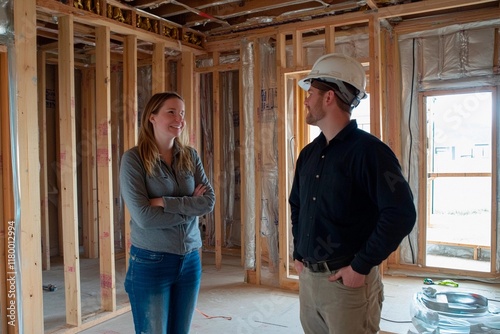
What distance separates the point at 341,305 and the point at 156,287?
812 millimetres

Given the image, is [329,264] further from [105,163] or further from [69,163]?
[105,163]

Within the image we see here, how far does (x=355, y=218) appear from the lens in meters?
1.60

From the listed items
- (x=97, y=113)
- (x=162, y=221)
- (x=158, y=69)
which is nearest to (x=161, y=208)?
(x=162, y=221)

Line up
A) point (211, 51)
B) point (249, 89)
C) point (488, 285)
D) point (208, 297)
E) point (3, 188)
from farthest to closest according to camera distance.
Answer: point (211, 51) < point (249, 89) < point (488, 285) < point (208, 297) < point (3, 188)

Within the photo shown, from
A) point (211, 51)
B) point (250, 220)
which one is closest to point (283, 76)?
point (211, 51)

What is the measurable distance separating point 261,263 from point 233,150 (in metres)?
1.88

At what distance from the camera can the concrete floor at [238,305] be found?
335 centimetres

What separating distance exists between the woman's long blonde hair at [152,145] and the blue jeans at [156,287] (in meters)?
0.41

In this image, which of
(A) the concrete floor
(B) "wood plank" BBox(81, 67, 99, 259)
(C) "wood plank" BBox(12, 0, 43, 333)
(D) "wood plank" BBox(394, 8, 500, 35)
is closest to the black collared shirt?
(A) the concrete floor

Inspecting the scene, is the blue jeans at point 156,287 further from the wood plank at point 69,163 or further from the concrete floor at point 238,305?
the wood plank at point 69,163

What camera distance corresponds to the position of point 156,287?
73.4 inches

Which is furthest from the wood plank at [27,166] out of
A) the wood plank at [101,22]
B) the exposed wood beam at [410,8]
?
the exposed wood beam at [410,8]

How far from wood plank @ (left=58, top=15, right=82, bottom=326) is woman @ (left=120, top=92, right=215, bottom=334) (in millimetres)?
1555

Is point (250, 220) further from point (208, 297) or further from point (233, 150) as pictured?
point (233, 150)
